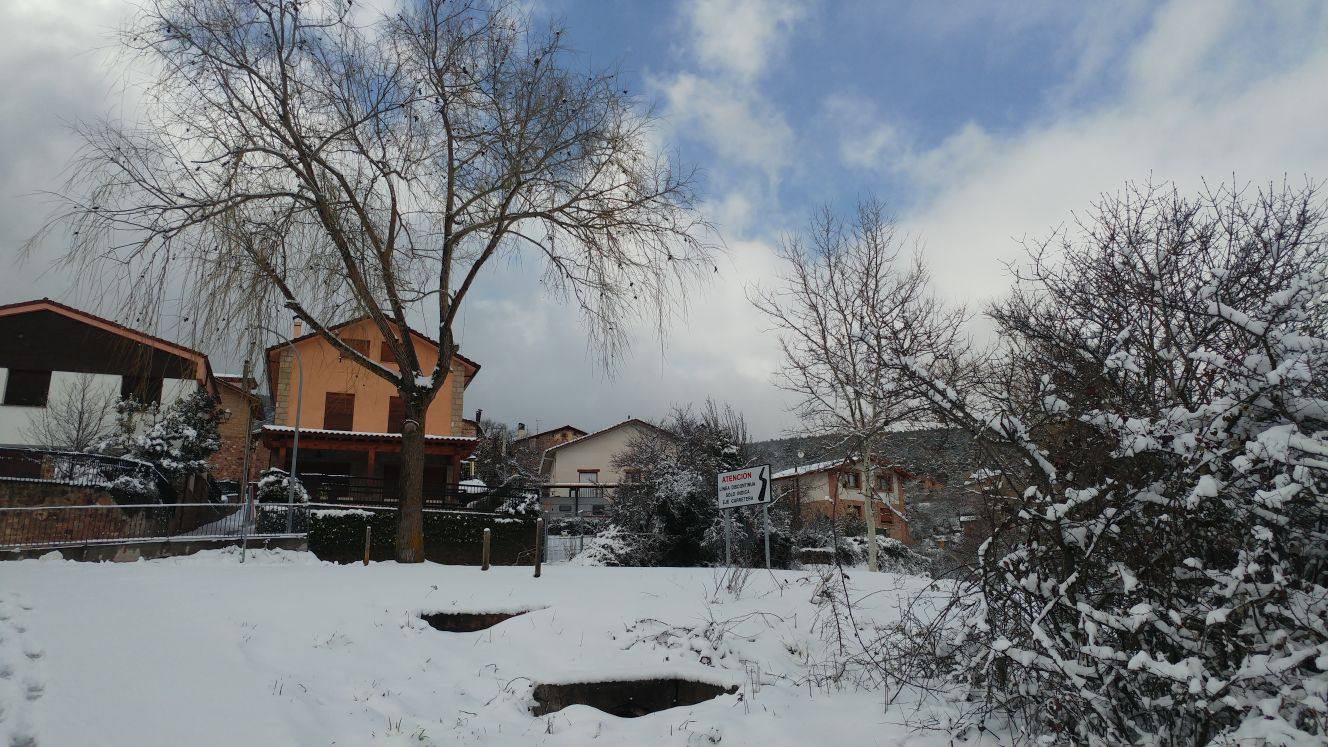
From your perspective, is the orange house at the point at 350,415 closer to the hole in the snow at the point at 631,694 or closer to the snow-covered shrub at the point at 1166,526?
the hole in the snow at the point at 631,694

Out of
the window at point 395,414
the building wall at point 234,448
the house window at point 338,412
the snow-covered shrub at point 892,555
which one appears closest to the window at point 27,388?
the house window at point 338,412

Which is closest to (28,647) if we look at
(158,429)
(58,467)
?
(58,467)

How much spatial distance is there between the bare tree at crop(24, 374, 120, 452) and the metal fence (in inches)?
541

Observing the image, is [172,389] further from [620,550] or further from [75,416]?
[620,550]

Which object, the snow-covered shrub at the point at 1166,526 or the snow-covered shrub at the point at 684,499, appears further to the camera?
the snow-covered shrub at the point at 684,499

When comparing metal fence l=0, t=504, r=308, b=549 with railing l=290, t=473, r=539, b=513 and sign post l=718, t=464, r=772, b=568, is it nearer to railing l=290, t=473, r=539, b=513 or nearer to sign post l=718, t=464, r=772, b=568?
railing l=290, t=473, r=539, b=513

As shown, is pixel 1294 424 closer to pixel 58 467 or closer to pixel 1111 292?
pixel 1111 292

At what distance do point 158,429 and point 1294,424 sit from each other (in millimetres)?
26935

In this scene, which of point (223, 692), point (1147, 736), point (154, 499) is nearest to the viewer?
point (1147, 736)

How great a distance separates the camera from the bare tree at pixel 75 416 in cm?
2750

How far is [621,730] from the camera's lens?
6105 mm

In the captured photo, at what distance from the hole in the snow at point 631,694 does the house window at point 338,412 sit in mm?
26336

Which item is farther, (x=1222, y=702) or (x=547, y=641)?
(x=547, y=641)

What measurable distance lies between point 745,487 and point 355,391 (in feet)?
72.5
